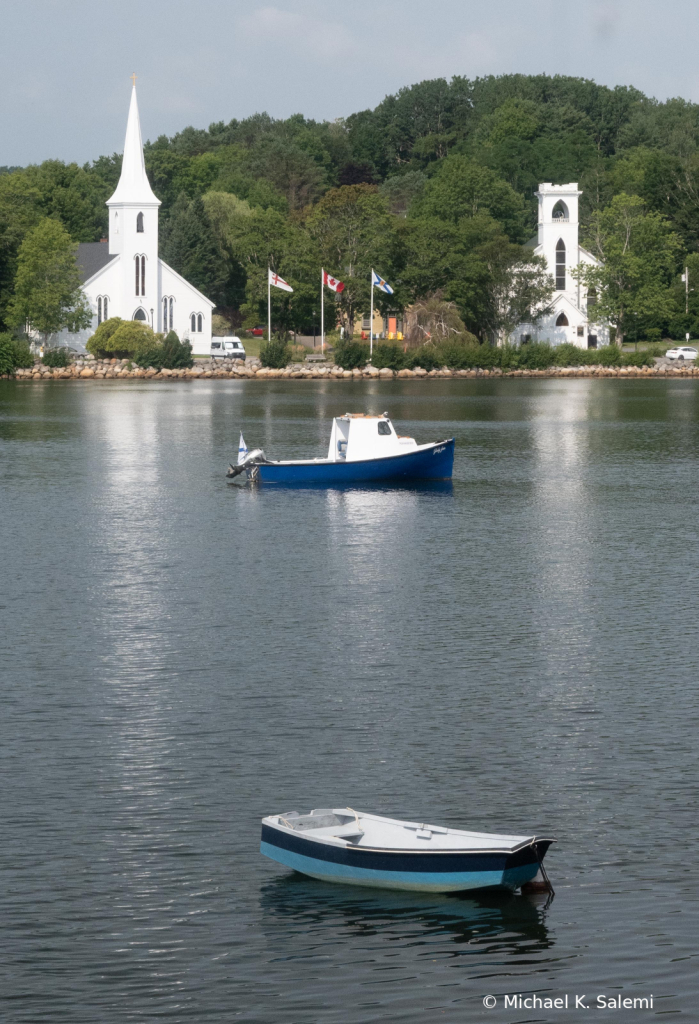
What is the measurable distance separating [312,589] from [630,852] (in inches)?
734

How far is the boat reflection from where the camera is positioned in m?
15.8

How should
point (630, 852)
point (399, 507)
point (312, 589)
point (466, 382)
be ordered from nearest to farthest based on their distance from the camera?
point (630, 852) < point (312, 589) < point (399, 507) < point (466, 382)

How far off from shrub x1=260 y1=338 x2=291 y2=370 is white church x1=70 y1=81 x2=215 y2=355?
1049 centimetres

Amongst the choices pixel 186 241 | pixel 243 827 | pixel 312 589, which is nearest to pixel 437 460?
pixel 312 589

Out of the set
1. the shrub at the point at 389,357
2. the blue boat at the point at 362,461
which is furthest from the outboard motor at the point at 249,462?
the shrub at the point at 389,357

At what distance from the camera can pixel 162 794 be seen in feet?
65.3

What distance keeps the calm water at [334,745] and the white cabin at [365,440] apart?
7856mm

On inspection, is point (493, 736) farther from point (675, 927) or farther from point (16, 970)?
point (16, 970)

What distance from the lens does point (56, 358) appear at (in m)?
152

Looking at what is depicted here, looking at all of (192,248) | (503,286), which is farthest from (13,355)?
(503,286)

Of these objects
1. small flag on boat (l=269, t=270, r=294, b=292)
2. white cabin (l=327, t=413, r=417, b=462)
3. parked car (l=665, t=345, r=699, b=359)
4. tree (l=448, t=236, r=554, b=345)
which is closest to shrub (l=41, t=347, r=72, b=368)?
small flag on boat (l=269, t=270, r=294, b=292)

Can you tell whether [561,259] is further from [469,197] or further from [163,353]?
[163,353]

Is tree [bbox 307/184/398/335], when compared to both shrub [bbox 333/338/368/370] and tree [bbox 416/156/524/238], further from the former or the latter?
tree [bbox 416/156/524/238]

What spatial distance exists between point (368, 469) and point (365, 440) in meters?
1.43
